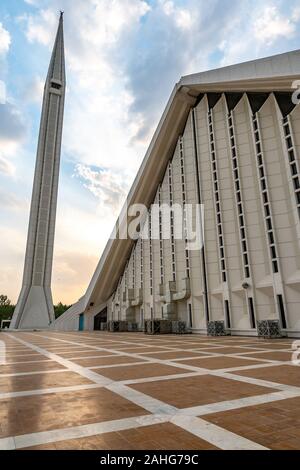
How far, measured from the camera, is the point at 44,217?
55.9 m

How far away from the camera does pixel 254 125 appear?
20.5 m

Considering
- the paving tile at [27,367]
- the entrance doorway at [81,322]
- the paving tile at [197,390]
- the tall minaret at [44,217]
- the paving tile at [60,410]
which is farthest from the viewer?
the tall minaret at [44,217]

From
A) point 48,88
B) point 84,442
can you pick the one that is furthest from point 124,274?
point 48,88

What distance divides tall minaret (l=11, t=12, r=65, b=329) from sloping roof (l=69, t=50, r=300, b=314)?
19.2 meters

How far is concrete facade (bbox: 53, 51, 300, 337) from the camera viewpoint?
17.5m

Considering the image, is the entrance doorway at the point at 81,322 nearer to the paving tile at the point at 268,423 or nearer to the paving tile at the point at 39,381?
the paving tile at the point at 39,381

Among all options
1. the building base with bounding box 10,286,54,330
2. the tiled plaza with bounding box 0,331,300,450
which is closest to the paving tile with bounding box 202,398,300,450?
the tiled plaza with bounding box 0,331,300,450

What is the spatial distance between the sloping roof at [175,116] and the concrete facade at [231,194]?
9 centimetres

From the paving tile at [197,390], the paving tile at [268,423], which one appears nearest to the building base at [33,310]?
the paving tile at [197,390]

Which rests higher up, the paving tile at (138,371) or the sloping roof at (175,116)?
the sloping roof at (175,116)

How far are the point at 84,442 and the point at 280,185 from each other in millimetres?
18645

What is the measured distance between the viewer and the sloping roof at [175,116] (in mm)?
16562

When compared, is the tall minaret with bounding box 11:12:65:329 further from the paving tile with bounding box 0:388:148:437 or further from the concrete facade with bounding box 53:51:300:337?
the paving tile with bounding box 0:388:148:437
